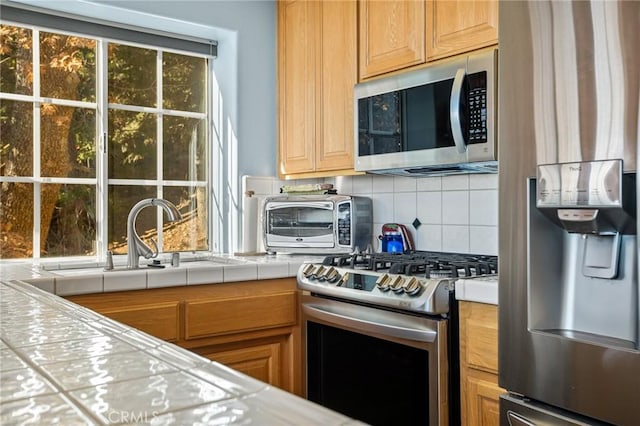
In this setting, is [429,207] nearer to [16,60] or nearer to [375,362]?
[375,362]

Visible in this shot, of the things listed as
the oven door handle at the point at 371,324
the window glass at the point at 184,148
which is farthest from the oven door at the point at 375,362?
the window glass at the point at 184,148

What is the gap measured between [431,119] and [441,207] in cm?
53

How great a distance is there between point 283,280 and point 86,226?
1.05 m

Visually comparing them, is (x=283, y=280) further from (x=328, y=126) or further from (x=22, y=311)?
(x=22, y=311)

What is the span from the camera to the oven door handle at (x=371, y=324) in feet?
6.07

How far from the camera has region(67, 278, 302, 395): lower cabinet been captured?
2.13 meters

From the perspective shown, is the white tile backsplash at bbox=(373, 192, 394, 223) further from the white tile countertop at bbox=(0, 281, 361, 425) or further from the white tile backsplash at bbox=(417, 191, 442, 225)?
the white tile countertop at bbox=(0, 281, 361, 425)

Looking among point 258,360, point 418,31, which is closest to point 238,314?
point 258,360

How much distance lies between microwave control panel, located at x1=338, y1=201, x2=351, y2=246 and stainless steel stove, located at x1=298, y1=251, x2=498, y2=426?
0.35 metres

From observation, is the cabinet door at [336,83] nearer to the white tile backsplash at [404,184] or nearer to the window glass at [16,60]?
the white tile backsplash at [404,184]

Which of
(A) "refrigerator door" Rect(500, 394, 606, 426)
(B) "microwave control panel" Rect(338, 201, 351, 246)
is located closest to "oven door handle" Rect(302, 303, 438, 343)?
(A) "refrigerator door" Rect(500, 394, 606, 426)

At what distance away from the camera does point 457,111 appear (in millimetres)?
2041

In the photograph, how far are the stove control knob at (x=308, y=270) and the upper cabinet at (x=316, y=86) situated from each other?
54 cm

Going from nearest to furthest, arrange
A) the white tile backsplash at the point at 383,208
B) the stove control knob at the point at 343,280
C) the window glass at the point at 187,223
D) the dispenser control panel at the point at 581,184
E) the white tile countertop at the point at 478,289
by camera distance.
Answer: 1. the dispenser control panel at the point at 581,184
2. the white tile countertop at the point at 478,289
3. the stove control knob at the point at 343,280
4. the white tile backsplash at the point at 383,208
5. the window glass at the point at 187,223
